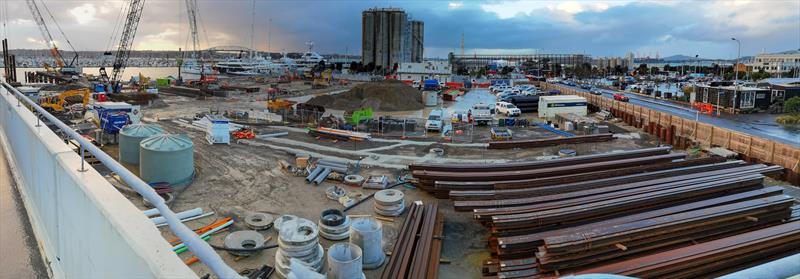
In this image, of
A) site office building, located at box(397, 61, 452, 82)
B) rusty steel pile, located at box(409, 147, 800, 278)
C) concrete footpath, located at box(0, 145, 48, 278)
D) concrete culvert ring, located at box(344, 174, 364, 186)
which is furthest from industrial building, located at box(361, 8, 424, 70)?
concrete footpath, located at box(0, 145, 48, 278)

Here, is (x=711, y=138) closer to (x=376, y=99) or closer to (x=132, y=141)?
(x=132, y=141)

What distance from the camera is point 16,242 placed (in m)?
13.1

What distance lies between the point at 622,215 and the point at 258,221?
10499 mm

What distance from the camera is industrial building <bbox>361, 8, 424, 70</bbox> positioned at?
160550 millimetres

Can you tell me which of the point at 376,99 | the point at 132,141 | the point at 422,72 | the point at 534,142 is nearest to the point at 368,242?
the point at 132,141

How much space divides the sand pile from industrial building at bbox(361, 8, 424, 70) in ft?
339

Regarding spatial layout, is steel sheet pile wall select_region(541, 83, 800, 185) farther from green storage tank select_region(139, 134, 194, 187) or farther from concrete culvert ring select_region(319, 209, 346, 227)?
green storage tank select_region(139, 134, 194, 187)

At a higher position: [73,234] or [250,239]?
[73,234]

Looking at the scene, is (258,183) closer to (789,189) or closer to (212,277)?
(212,277)

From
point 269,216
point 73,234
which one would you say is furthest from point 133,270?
point 269,216

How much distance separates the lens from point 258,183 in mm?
19469

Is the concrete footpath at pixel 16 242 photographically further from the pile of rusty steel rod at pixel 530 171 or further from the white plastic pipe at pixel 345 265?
the pile of rusty steel rod at pixel 530 171

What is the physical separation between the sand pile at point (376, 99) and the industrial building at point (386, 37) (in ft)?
339

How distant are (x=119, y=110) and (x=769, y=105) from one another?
183 feet
